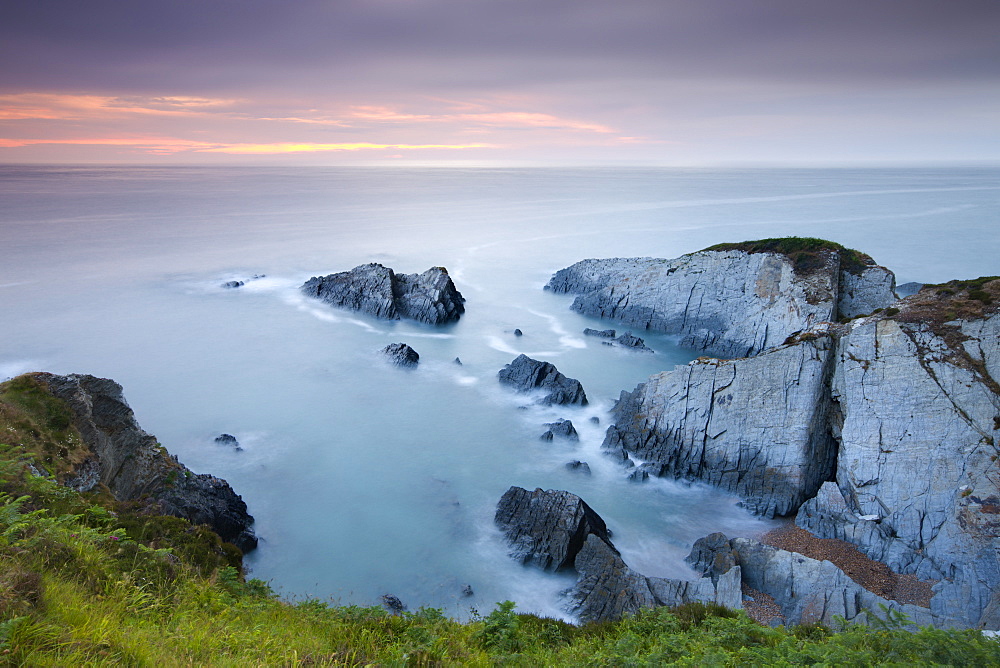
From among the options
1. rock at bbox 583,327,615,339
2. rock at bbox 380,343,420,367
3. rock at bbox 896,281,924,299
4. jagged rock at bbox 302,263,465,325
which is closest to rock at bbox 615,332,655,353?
rock at bbox 583,327,615,339

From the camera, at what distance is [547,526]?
2095cm

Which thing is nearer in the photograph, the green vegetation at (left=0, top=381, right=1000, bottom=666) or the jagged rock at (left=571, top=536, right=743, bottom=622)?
the green vegetation at (left=0, top=381, right=1000, bottom=666)

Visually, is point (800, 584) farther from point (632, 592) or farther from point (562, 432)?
point (562, 432)

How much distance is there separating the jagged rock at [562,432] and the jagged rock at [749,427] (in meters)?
2.08

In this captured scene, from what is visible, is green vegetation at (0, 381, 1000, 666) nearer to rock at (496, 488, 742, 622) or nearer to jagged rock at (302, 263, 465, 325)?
rock at (496, 488, 742, 622)

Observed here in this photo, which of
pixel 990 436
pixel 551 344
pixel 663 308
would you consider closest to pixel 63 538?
pixel 990 436

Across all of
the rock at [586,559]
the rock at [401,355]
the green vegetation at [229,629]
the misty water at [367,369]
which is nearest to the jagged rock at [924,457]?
the misty water at [367,369]

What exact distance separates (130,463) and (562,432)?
752 inches

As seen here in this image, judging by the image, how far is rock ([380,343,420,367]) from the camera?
3981 cm

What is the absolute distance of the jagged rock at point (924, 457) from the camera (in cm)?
1802

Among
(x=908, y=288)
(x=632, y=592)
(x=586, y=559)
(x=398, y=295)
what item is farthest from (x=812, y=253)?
(x=398, y=295)

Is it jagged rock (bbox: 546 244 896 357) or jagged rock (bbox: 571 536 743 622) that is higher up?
jagged rock (bbox: 546 244 896 357)

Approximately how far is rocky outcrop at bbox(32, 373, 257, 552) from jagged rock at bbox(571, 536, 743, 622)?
1257 centimetres

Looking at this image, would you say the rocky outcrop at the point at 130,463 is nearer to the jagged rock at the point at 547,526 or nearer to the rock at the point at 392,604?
the rock at the point at 392,604
